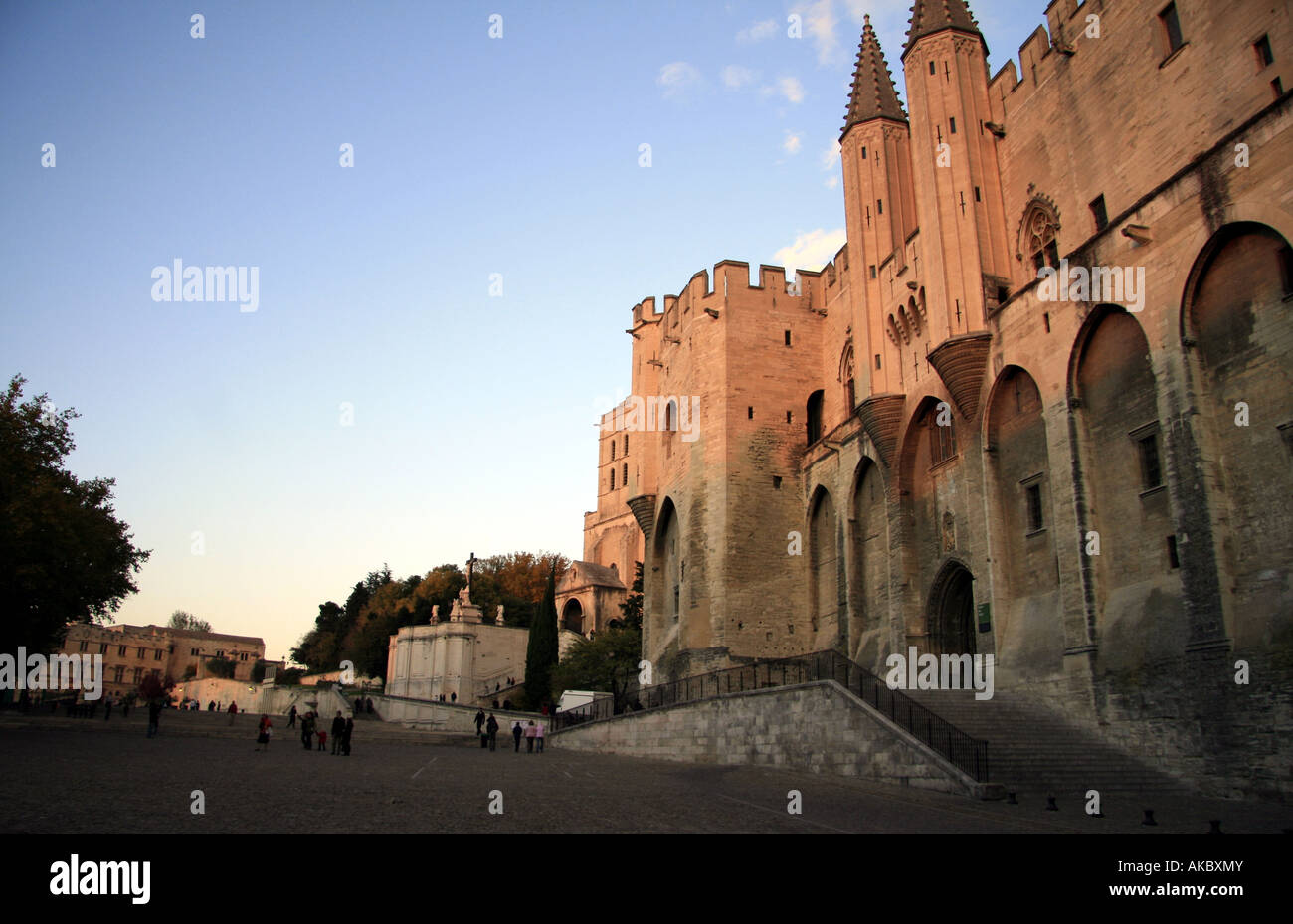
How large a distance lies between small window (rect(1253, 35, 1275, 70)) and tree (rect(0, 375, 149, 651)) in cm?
3101

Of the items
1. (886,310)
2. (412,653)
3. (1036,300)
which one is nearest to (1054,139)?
(1036,300)

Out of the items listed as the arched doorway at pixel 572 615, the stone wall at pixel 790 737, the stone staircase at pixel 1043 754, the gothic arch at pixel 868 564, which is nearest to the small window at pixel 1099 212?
the gothic arch at pixel 868 564

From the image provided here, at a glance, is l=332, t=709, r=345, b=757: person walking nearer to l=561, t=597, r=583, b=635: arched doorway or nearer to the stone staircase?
the stone staircase

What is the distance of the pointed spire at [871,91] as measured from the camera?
3127 cm

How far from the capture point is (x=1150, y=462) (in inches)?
704

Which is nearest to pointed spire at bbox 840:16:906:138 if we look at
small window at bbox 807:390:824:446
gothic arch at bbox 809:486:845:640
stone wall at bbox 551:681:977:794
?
small window at bbox 807:390:824:446

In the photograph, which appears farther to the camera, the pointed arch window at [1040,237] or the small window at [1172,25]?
the pointed arch window at [1040,237]

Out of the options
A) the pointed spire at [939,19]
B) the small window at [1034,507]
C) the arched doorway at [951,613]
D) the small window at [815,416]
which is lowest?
the arched doorway at [951,613]

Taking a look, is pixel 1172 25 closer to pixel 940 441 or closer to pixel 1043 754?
pixel 940 441

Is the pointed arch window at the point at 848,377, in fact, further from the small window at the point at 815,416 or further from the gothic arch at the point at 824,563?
the gothic arch at the point at 824,563

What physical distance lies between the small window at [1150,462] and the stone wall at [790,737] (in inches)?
284

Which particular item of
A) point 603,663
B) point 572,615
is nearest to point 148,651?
point 572,615

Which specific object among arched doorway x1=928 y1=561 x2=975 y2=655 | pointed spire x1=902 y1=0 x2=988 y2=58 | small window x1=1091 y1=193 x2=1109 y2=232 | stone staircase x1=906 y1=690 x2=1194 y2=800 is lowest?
stone staircase x1=906 y1=690 x2=1194 y2=800

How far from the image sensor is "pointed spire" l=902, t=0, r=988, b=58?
25.5 m
